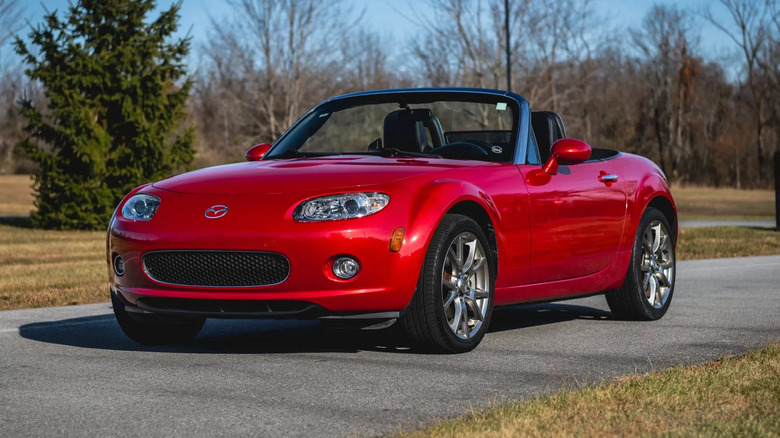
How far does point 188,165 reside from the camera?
27922mm

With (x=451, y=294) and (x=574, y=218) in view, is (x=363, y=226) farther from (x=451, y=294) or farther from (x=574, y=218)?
(x=574, y=218)

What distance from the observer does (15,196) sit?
1893 inches

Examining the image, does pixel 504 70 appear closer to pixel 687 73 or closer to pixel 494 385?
pixel 687 73

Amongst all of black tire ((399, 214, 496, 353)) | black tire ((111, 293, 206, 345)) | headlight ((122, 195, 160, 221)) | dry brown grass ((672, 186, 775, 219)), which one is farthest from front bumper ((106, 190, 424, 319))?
dry brown grass ((672, 186, 775, 219))

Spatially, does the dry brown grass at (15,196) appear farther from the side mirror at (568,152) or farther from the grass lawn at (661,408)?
the grass lawn at (661,408)

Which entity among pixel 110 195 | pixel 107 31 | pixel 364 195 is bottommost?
pixel 110 195

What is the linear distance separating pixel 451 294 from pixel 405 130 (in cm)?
143

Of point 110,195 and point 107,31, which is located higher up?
point 107,31

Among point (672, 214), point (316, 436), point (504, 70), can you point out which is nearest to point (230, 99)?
point (504, 70)

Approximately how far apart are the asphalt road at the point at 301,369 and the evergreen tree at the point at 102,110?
18.6 m

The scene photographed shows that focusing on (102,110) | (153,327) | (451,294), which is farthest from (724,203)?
(153,327)

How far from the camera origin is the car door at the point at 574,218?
6695 millimetres

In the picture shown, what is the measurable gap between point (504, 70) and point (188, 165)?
65.3 ft

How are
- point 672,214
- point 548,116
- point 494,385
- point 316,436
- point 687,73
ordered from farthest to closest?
point 687,73
point 672,214
point 548,116
point 494,385
point 316,436
